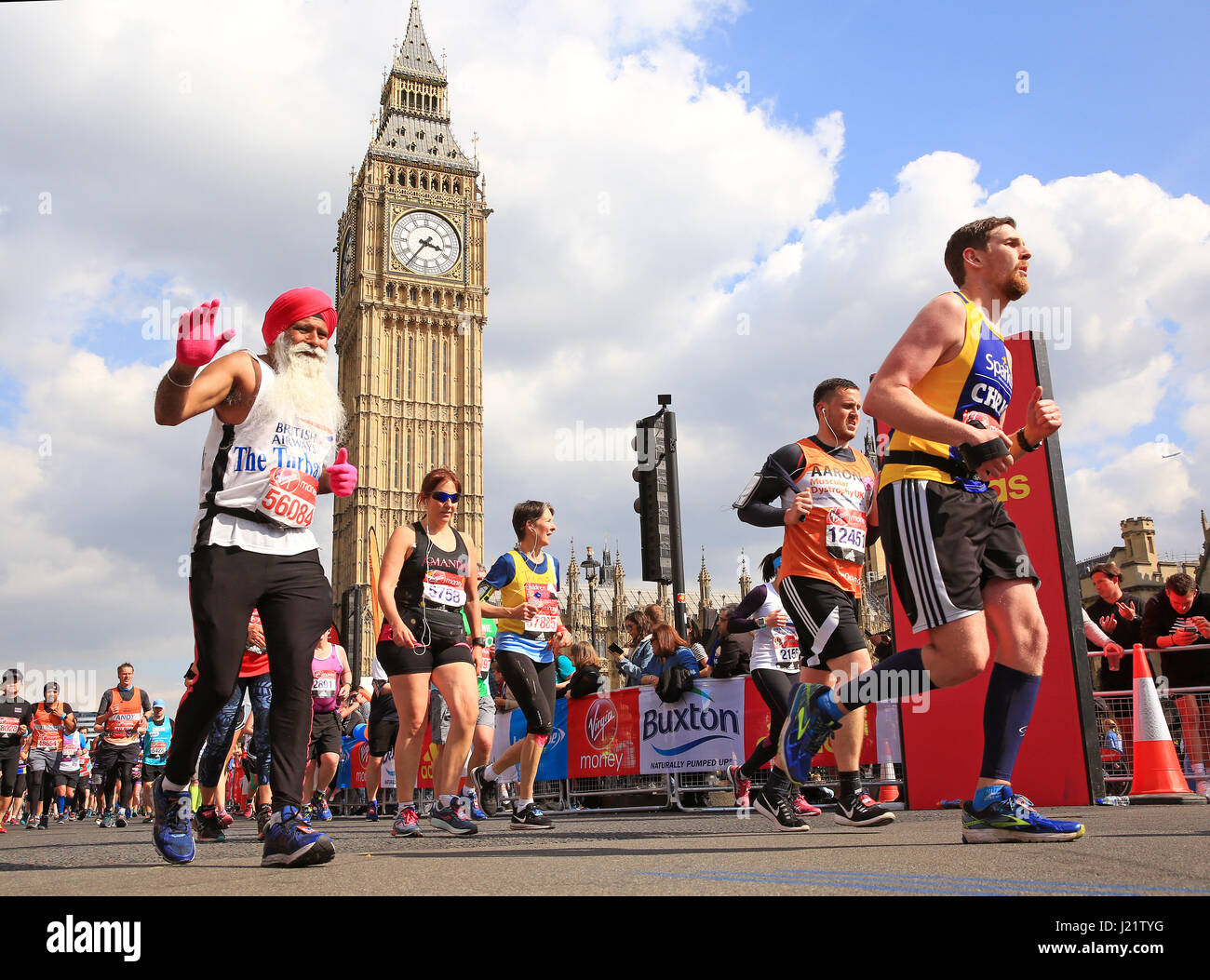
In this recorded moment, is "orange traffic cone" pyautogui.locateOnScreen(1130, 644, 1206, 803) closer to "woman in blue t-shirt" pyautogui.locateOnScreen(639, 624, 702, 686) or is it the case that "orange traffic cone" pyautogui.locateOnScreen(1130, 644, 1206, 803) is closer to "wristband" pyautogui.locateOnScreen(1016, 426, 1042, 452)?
"woman in blue t-shirt" pyautogui.locateOnScreen(639, 624, 702, 686)

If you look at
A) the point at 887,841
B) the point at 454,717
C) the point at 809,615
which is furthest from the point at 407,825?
the point at 887,841

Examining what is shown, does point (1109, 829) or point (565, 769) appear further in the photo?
point (565, 769)

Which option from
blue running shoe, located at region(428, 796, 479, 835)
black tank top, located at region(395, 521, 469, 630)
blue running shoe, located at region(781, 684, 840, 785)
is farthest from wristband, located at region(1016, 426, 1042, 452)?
blue running shoe, located at region(428, 796, 479, 835)

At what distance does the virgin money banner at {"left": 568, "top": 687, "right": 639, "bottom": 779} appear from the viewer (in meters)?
9.50

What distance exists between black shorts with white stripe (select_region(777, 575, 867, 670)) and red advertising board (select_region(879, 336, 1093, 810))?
1.76m

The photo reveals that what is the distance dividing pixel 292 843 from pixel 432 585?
7.50 feet

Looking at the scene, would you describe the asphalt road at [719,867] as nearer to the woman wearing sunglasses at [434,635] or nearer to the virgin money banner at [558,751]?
the woman wearing sunglasses at [434,635]

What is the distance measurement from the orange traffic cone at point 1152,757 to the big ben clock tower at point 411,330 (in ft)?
178

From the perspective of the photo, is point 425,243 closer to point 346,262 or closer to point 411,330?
point 411,330

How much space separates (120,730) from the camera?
1232cm

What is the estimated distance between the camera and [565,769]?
33.6ft
